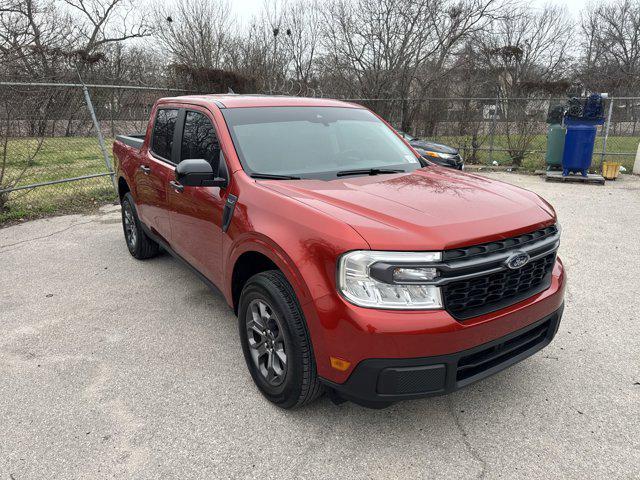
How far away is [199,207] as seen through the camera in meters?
3.32

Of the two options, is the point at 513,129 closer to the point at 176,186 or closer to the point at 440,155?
the point at 440,155

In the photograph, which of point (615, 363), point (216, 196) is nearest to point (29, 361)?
point (216, 196)

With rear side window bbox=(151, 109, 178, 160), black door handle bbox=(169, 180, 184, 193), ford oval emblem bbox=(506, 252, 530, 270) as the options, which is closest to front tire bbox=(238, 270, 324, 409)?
ford oval emblem bbox=(506, 252, 530, 270)

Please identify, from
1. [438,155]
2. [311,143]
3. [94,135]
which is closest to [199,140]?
[311,143]

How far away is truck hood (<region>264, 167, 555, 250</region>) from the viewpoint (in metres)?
2.12

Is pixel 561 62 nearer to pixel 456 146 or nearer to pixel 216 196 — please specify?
pixel 456 146

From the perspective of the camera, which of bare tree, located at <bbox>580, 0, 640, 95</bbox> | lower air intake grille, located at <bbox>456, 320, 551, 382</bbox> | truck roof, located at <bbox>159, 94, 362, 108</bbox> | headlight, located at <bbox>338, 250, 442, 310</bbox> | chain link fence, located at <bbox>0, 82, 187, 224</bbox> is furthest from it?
bare tree, located at <bbox>580, 0, 640, 95</bbox>

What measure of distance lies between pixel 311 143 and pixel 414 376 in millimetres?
1904

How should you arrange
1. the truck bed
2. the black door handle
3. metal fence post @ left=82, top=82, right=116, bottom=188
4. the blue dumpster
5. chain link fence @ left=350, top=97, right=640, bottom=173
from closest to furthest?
the black door handle
the truck bed
metal fence post @ left=82, top=82, right=116, bottom=188
the blue dumpster
chain link fence @ left=350, top=97, right=640, bottom=173

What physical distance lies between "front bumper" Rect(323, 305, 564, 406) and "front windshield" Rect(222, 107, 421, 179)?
1.40 m

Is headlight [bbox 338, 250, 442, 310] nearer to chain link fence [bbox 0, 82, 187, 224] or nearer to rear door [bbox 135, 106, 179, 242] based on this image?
rear door [bbox 135, 106, 179, 242]

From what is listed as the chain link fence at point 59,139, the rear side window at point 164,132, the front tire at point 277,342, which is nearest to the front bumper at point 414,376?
the front tire at point 277,342

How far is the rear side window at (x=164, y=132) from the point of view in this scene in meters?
4.06

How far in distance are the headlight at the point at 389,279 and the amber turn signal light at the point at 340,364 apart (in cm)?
30
